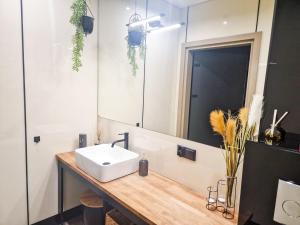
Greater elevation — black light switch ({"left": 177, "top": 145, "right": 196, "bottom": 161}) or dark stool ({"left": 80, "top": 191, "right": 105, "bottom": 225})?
black light switch ({"left": 177, "top": 145, "right": 196, "bottom": 161})

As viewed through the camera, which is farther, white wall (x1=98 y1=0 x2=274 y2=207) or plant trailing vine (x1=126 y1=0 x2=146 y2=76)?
plant trailing vine (x1=126 y1=0 x2=146 y2=76)

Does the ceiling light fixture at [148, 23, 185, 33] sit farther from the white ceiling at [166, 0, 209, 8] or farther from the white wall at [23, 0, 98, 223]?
the white wall at [23, 0, 98, 223]

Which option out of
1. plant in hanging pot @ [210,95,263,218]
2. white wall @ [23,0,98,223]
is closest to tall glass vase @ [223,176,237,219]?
plant in hanging pot @ [210,95,263,218]

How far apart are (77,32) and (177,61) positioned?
1.16m

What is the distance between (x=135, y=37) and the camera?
2.08 metres

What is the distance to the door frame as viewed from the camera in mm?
1240

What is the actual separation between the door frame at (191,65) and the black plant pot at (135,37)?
1.96ft

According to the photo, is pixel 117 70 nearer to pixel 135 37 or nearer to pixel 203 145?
pixel 135 37

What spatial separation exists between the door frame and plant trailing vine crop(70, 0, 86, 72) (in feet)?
3.81

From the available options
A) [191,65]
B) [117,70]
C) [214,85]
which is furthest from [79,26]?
[214,85]

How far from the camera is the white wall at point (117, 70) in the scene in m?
2.18

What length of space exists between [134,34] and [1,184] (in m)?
1.86

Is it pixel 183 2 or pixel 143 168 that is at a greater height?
pixel 183 2

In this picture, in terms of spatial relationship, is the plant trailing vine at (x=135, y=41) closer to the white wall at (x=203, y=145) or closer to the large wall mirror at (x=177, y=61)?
the large wall mirror at (x=177, y=61)
